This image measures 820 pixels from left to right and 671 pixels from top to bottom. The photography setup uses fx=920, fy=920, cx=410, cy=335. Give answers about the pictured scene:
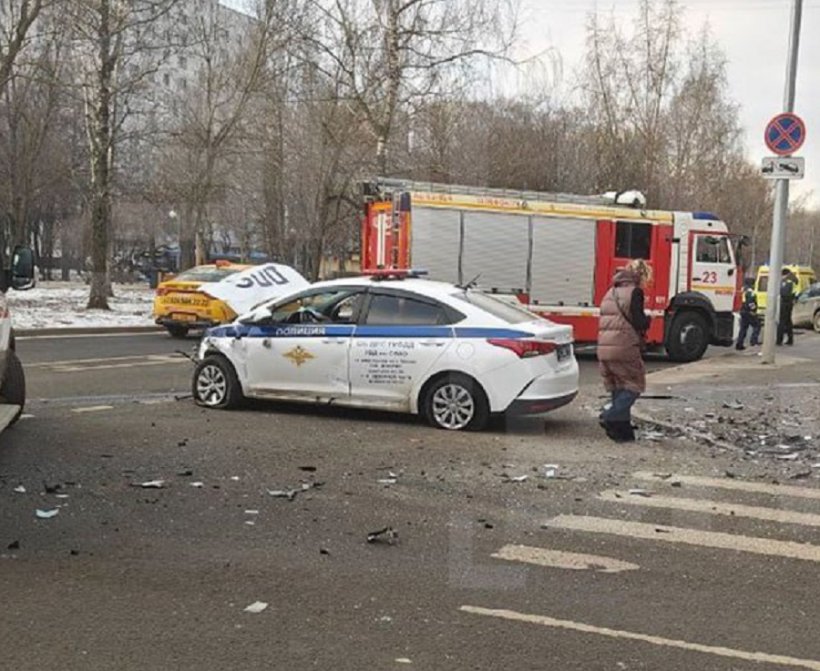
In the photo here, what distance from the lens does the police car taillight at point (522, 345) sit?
356 inches

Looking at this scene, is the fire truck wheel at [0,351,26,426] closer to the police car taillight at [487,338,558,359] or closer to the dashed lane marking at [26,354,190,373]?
the police car taillight at [487,338,558,359]

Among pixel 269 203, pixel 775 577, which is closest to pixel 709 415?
pixel 775 577

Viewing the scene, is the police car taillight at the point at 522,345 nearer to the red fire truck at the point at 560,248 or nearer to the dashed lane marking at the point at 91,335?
the red fire truck at the point at 560,248

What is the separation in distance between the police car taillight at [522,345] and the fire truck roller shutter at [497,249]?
29.7 feet

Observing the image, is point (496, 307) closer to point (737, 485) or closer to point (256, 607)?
point (737, 485)

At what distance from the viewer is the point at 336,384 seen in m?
9.76

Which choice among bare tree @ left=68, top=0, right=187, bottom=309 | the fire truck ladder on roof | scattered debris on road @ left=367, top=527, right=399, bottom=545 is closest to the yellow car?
the fire truck ladder on roof

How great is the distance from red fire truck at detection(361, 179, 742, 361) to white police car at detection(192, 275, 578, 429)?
26.2 feet

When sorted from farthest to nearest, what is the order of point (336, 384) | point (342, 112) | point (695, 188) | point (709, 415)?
point (695, 188), point (342, 112), point (709, 415), point (336, 384)

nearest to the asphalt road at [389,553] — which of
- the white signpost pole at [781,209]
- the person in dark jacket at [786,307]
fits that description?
the white signpost pole at [781,209]

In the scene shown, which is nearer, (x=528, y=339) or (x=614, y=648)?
(x=614, y=648)

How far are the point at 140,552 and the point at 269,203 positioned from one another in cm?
3094

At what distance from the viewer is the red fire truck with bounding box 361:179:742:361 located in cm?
1803

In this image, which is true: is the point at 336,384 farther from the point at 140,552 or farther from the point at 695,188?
the point at 695,188
